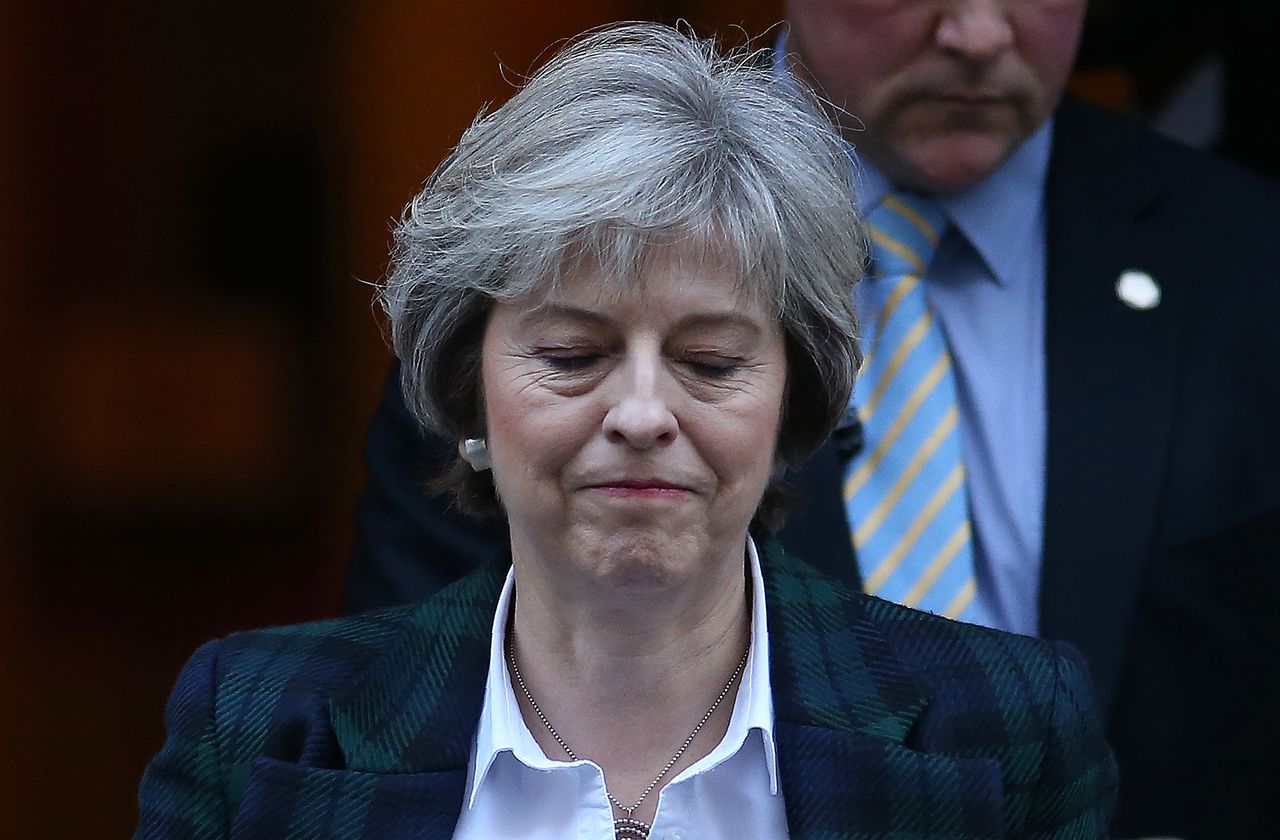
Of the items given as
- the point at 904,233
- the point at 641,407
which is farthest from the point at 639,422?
the point at 904,233

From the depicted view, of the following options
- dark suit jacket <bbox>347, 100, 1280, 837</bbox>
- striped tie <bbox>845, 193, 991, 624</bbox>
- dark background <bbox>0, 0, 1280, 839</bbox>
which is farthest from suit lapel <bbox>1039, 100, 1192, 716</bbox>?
dark background <bbox>0, 0, 1280, 839</bbox>

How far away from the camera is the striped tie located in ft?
8.72

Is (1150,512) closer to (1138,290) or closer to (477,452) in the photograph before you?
(1138,290)

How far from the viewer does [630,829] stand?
210 cm

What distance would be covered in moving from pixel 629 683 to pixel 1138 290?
110 centimetres

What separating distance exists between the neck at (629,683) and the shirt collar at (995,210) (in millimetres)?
790

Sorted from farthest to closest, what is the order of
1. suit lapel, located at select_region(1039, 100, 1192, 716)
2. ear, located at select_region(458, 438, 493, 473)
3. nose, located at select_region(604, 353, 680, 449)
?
suit lapel, located at select_region(1039, 100, 1192, 716)
ear, located at select_region(458, 438, 493, 473)
nose, located at select_region(604, 353, 680, 449)

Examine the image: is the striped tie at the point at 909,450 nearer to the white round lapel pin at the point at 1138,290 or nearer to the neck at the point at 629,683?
the white round lapel pin at the point at 1138,290

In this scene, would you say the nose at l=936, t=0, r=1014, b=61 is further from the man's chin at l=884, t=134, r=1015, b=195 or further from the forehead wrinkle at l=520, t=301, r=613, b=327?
the forehead wrinkle at l=520, t=301, r=613, b=327

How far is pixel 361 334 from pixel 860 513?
1523 millimetres

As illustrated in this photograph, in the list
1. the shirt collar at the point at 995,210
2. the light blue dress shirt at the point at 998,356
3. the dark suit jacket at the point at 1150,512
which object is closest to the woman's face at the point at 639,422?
the dark suit jacket at the point at 1150,512

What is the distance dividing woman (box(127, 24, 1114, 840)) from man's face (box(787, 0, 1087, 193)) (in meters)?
0.49

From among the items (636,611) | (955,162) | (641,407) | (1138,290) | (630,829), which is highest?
(955,162)

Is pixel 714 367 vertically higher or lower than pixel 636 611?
higher
